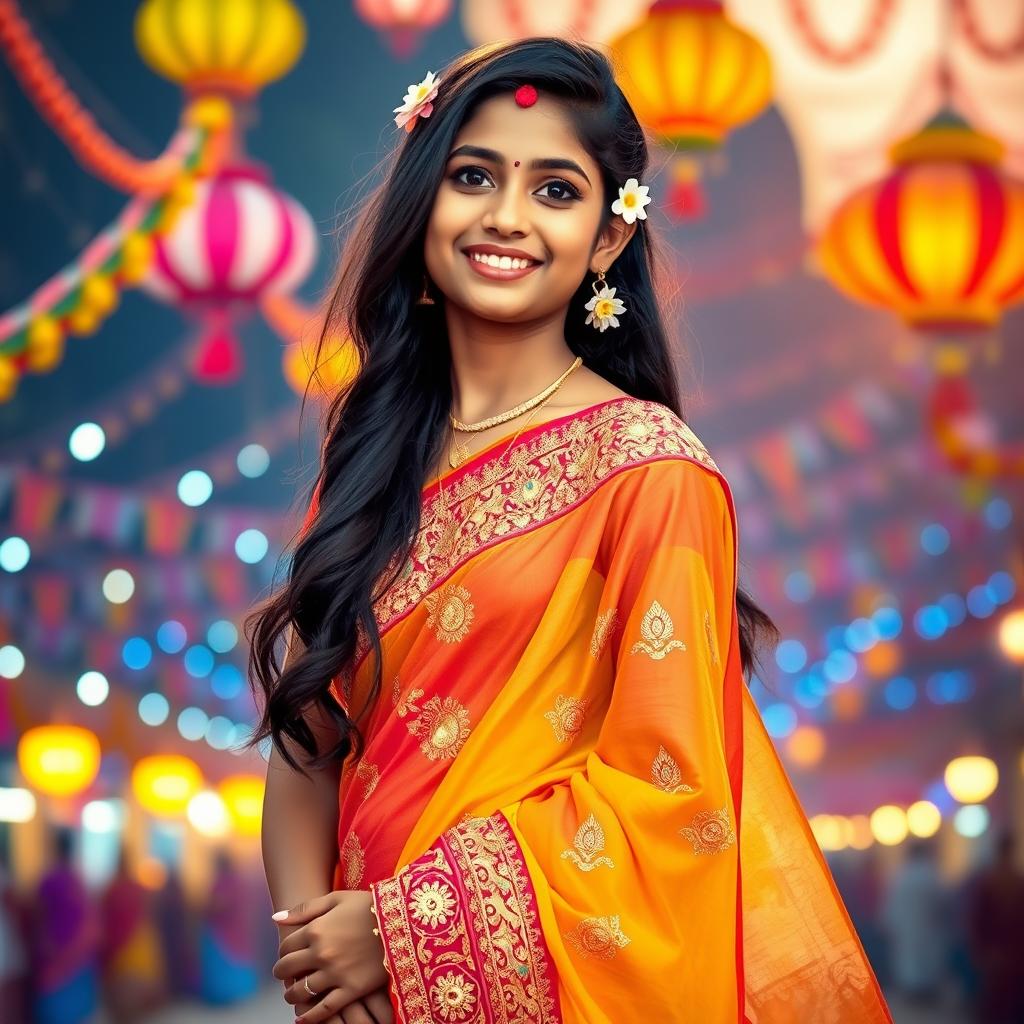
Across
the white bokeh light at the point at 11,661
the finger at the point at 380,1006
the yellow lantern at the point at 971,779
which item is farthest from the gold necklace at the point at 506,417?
the yellow lantern at the point at 971,779

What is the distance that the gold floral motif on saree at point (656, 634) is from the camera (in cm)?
161

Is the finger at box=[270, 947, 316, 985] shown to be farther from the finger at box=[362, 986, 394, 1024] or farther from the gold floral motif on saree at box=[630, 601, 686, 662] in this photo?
the gold floral motif on saree at box=[630, 601, 686, 662]

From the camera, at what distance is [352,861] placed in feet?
5.72

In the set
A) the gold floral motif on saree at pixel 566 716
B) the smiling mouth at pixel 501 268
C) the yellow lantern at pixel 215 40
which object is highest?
the yellow lantern at pixel 215 40

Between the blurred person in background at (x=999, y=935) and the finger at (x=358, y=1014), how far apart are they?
519 cm

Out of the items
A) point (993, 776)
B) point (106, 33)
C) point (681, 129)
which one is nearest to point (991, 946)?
point (993, 776)

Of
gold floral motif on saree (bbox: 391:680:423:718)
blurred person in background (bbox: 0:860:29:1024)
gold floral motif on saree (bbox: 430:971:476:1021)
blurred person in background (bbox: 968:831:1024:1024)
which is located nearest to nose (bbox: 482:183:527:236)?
gold floral motif on saree (bbox: 391:680:423:718)

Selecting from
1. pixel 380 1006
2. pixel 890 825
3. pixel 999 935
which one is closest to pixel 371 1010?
pixel 380 1006

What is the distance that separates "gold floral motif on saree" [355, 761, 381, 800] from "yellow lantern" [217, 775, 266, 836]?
17.0 ft

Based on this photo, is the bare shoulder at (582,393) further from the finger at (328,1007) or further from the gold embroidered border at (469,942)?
the finger at (328,1007)

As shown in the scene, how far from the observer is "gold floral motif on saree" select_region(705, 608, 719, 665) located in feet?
5.38

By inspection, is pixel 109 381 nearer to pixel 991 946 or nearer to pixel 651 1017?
pixel 991 946

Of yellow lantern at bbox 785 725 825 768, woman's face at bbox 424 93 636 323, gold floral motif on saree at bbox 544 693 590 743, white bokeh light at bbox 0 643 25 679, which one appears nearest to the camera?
gold floral motif on saree at bbox 544 693 590 743

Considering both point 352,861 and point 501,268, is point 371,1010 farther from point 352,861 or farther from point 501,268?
point 501,268
